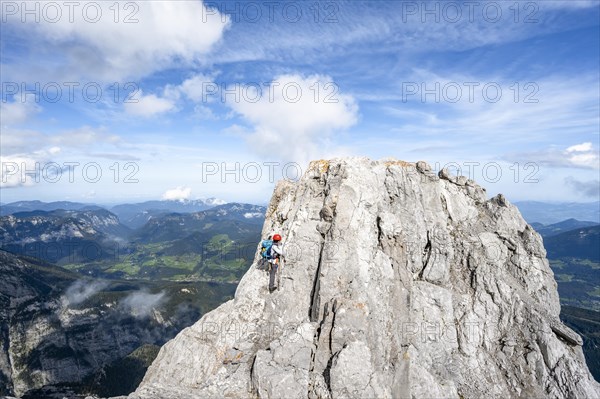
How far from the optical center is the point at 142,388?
24141mm

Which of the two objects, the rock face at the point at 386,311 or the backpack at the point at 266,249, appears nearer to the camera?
the rock face at the point at 386,311

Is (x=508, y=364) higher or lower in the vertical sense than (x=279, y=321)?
lower

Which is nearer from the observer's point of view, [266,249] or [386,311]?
[386,311]

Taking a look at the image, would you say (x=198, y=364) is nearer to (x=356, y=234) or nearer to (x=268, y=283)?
(x=268, y=283)

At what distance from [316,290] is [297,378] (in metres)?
8.26

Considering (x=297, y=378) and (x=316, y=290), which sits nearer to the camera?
(x=297, y=378)

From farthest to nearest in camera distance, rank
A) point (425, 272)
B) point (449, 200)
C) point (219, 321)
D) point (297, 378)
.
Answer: point (449, 200), point (425, 272), point (219, 321), point (297, 378)

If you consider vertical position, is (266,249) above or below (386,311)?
above

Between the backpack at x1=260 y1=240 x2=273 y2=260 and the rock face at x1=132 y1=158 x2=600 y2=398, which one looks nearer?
the rock face at x1=132 y1=158 x2=600 y2=398

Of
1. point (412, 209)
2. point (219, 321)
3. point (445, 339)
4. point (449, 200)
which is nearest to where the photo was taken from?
point (219, 321)

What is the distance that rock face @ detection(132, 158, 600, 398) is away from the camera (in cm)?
2500

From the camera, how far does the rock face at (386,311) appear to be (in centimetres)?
2500

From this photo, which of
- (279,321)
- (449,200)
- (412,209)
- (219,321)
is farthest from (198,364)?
(449,200)

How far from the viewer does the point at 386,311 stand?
1150 inches
